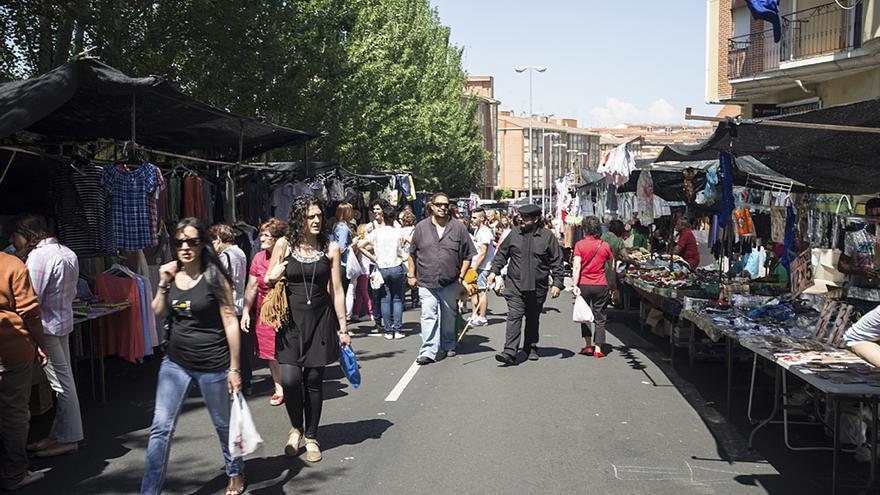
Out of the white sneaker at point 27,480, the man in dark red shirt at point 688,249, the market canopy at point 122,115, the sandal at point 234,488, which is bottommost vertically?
the white sneaker at point 27,480

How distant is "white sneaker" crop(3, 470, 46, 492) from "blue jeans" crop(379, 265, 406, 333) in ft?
21.2

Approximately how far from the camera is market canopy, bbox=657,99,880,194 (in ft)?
21.2

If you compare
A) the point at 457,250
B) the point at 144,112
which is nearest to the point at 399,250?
the point at 457,250

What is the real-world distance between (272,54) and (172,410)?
11.2 meters

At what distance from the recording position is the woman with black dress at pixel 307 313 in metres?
5.96

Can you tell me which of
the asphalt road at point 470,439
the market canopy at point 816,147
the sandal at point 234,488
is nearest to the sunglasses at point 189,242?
the sandal at point 234,488

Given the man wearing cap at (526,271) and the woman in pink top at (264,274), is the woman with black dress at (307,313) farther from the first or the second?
the man wearing cap at (526,271)

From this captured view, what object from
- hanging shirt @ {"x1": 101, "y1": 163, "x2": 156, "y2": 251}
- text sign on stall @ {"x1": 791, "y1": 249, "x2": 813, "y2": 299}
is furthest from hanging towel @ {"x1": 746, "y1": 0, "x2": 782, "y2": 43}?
hanging shirt @ {"x1": 101, "y1": 163, "x2": 156, "y2": 251}

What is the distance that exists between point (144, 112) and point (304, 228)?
4.48m

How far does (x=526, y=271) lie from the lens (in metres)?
10.0

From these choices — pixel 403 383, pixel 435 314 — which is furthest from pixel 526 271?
pixel 403 383

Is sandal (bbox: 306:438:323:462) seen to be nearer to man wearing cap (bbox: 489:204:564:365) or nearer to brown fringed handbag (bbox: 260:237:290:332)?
brown fringed handbag (bbox: 260:237:290:332)

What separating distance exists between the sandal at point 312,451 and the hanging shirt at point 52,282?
209 centimetres

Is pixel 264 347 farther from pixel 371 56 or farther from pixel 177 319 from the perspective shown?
pixel 371 56
